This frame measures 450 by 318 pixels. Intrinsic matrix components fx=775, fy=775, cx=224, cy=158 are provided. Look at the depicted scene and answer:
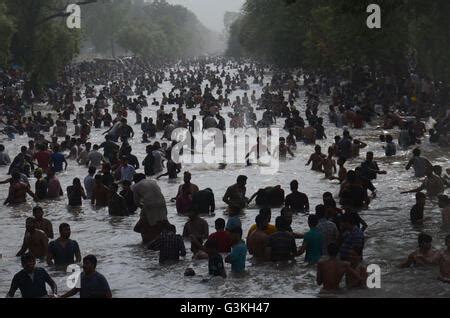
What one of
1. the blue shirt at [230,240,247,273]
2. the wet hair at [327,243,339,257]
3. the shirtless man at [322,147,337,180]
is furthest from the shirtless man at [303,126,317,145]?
the wet hair at [327,243,339,257]

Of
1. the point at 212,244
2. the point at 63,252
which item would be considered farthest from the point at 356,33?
the point at 63,252

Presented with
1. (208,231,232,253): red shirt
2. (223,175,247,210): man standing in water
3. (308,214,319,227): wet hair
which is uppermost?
(308,214,319,227): wet hair

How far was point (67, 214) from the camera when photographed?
61.9 ft

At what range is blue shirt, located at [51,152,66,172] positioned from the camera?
25.4 meters

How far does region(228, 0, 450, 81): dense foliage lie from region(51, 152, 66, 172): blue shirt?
923 cm

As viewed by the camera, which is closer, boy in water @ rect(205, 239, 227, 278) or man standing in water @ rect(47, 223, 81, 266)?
boy in water @ rect(205, 239, 227, 278)

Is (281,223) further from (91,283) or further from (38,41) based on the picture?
(38,41)

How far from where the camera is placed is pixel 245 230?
53.0ft

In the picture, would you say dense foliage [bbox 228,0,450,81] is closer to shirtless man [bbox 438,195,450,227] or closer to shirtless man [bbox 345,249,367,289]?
shirtless man [bbox 438,195,450,227]

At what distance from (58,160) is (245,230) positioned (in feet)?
37.1

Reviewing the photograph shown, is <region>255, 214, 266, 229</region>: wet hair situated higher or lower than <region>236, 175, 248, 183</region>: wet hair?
lower

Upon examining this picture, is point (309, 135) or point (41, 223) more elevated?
point (309, 135)
